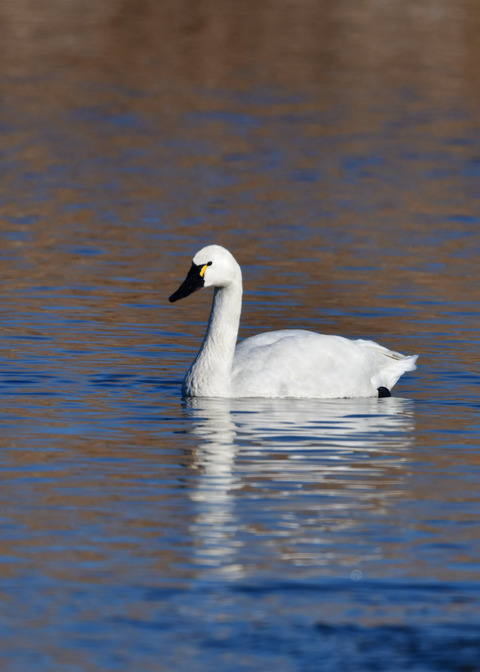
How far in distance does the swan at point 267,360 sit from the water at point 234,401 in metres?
0.20

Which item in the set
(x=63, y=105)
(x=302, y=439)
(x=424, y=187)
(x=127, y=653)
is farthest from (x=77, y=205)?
(x=127, y=653)

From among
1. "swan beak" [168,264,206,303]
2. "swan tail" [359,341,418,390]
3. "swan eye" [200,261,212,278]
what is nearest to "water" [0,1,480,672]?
"swan tail" [359,341,418,390]

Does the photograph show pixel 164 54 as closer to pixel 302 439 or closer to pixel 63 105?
pixel 63 105

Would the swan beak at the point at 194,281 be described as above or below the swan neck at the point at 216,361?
above

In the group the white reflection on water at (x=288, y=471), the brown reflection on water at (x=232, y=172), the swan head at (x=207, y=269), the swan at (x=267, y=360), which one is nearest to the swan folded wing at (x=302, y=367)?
the swan at (x=267, y=360)

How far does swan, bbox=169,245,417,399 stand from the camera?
13.2 m

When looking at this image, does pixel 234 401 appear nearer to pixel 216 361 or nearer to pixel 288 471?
pixel 216 361

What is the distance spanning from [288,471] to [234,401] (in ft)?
8.48

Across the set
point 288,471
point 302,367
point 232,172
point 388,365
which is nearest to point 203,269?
point 302,367

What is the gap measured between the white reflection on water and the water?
27 millimetres

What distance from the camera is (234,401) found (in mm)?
13188

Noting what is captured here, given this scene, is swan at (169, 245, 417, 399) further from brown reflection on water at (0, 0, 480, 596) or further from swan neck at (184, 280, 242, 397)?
brown reflection on water at (0, 0, 480, 596)

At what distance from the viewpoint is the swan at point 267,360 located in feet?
43.3

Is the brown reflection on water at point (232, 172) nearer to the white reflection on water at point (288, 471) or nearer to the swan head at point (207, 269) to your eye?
the white reflection on water at point (288, 471)
